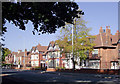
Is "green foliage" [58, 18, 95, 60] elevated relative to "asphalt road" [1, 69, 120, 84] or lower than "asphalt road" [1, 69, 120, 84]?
elevated

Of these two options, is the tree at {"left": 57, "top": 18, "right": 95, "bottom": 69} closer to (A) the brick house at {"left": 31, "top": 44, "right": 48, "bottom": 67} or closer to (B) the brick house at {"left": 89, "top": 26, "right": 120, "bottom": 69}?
(B) the brick house at {"left": 89, "top": 26, "right": 120, "bottom": 69}

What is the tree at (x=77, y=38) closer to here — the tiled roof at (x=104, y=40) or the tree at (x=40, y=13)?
the tiled roof at (x=104, y=40)

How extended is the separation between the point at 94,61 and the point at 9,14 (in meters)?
47.5

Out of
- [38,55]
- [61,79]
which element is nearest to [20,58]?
[38,55]

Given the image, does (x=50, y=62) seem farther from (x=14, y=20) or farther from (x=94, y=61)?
(x=14, y=20)

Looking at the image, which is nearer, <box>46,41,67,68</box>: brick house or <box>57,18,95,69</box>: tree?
<box>57,18,95,69</box>: tree

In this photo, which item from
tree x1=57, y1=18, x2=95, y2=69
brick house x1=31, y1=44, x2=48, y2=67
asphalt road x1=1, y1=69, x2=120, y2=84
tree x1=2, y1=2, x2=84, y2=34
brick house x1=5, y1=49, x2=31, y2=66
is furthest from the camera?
brick house x1=5, y1=49, x2=31, y2=66

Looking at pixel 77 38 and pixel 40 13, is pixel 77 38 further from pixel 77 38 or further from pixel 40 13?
pixel 40 13

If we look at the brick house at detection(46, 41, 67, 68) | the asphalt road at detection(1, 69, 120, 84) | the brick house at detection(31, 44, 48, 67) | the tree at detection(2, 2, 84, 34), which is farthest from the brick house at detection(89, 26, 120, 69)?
A: the tree at detection(2, 2, 84, 34)

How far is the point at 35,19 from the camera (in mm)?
18047

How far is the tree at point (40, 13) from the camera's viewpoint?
16594 mm

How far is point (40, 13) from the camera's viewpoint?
672 inches

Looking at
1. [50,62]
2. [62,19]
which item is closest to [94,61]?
[50,62]

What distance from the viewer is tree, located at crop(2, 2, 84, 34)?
16.6m
